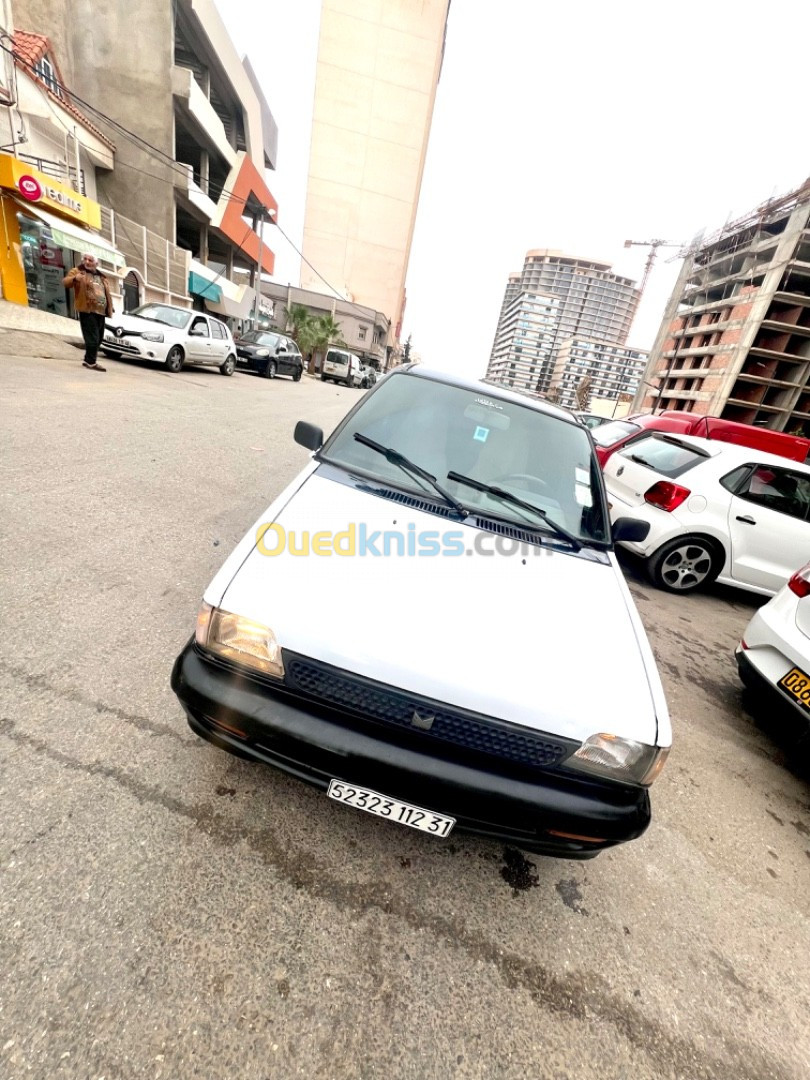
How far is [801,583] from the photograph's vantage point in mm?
2801

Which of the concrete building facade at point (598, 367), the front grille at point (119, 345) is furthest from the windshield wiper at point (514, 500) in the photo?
the concrete building facade at point (598, 367)

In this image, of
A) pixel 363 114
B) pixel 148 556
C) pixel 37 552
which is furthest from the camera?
pixel 363 114

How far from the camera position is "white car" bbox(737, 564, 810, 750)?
8.34 feet

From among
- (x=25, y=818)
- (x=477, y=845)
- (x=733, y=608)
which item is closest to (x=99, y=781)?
(x=25, y=818)

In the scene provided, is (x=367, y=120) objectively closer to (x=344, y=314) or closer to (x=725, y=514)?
(x=344, y=314)

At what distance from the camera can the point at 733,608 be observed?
16.3 feet

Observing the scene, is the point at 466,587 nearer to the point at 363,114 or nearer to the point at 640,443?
the point at 640,443

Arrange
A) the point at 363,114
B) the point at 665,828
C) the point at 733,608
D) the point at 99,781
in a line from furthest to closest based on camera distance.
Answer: the point at 363,114 → the point at 733,608 → the point at 665,828 → the point at 99,781

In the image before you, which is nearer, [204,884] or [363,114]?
[204,884]

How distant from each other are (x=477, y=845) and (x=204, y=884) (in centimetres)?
101

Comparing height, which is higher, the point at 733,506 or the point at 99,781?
the point at 733,506

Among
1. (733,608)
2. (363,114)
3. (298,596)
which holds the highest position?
(363,114)

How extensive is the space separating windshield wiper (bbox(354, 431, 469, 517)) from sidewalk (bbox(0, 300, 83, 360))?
1022 centimetres

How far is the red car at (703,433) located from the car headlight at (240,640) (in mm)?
5577
